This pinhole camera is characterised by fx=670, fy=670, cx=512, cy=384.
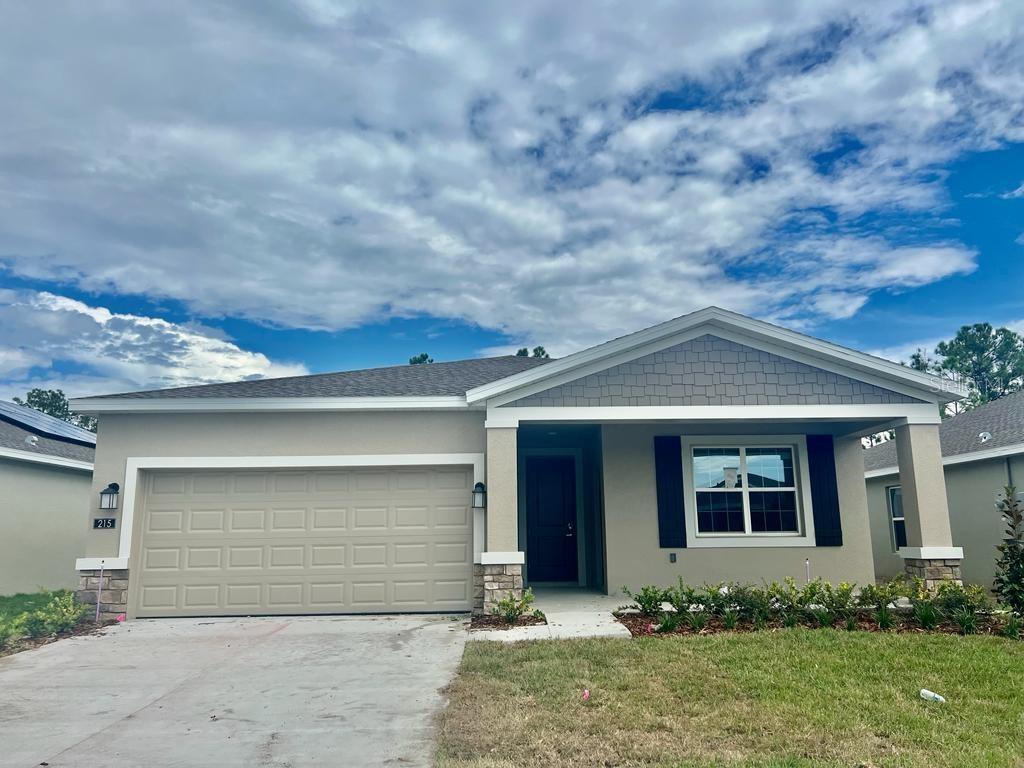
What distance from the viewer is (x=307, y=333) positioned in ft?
65.6

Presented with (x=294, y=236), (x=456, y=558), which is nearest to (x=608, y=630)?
(x=456, y=558)

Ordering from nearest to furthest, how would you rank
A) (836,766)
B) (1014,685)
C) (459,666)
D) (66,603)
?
(836,766) → (1014,685) → (459,666) → (66,603)

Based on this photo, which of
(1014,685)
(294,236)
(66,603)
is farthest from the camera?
(294,236)

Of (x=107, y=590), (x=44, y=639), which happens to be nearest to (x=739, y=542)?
(x=107, y=590)

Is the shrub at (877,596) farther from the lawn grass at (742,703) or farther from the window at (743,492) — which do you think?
the window at (743,492)

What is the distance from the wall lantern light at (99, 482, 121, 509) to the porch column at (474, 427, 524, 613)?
5228 millimetres

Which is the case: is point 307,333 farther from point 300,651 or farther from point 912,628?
point 912,628

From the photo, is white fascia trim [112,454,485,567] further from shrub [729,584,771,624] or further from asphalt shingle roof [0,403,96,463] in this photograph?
asphalt shingle roof [0,403,96,463]

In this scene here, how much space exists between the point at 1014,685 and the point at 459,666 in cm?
468

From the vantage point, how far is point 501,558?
8969 mm

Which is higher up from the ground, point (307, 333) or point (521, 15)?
point (521, 15)

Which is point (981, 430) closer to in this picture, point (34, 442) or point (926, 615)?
point (926, 615)

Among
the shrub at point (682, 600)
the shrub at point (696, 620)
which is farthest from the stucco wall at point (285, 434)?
the shrub at point (696, 620)

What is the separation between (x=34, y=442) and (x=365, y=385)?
786 centimetres
